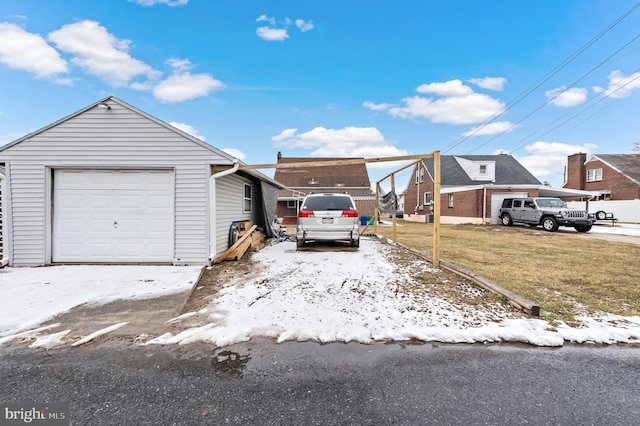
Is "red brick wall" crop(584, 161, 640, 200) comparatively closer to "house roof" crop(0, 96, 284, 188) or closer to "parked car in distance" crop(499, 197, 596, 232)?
"parked car in distance" crop(499, 197, 596, 232)

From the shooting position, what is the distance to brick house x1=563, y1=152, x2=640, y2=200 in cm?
2539

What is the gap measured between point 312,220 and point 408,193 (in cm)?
2653

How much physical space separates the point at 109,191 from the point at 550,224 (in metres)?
20.6

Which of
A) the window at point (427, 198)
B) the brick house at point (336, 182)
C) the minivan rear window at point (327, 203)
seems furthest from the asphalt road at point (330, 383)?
the window at point (427, 198)

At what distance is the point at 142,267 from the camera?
6.81 metres

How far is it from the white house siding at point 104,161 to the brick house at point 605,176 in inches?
1238

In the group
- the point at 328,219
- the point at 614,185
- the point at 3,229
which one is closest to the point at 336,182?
the point at 328,219

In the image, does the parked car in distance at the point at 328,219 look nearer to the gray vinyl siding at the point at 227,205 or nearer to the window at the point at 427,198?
the gray vinyl siding at the point at 227,205

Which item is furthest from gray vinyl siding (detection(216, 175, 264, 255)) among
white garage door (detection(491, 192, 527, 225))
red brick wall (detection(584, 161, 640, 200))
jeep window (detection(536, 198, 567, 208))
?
red brick wall (detection(584, 161, 640, 200))

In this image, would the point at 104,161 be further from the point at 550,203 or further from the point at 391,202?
the point at 550,203
